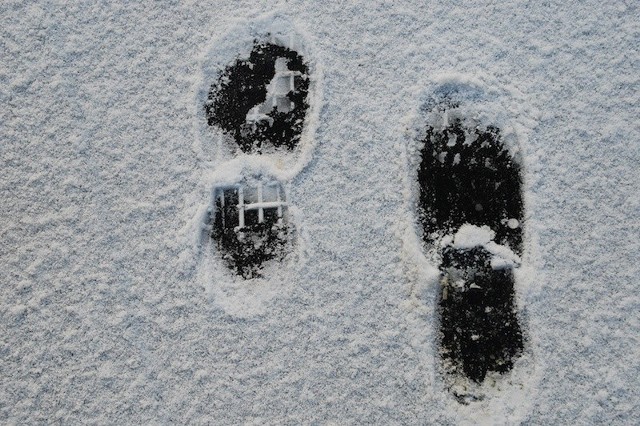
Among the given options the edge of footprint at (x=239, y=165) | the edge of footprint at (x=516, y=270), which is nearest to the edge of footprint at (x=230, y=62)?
the edge of footprint at (x=239, y=165)

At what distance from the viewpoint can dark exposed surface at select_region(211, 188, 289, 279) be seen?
956 mm

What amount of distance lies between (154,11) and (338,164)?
46 centimetres

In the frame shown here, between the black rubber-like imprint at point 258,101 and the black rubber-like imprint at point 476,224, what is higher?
the black rubber-like imprint at point 258,101

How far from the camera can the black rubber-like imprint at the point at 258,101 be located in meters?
0.97

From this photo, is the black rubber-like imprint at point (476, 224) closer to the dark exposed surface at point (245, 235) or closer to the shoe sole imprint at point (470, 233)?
the shoe sole imprint at point (470, 233)

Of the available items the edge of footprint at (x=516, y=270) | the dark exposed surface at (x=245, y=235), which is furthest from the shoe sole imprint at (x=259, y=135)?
the edge of footprint at (x=516, y=270)

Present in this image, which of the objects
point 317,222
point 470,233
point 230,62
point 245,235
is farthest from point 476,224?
point 230,62

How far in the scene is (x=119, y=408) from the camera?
93cm

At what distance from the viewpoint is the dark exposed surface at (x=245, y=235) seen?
0.96 m

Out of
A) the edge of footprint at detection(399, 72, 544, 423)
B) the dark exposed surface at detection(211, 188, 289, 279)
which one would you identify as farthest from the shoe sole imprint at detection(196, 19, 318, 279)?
the edge of footprint at detection(399, 72, 544, 423)

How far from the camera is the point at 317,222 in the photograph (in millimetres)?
942

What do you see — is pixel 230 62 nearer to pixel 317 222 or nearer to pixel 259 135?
pixel 259 135

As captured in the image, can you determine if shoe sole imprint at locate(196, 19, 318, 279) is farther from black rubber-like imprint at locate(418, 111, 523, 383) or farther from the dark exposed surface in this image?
black rubber-like imprint at locate(418, 111, 523, 383)

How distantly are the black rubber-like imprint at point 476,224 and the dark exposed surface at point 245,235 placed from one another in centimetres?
27
